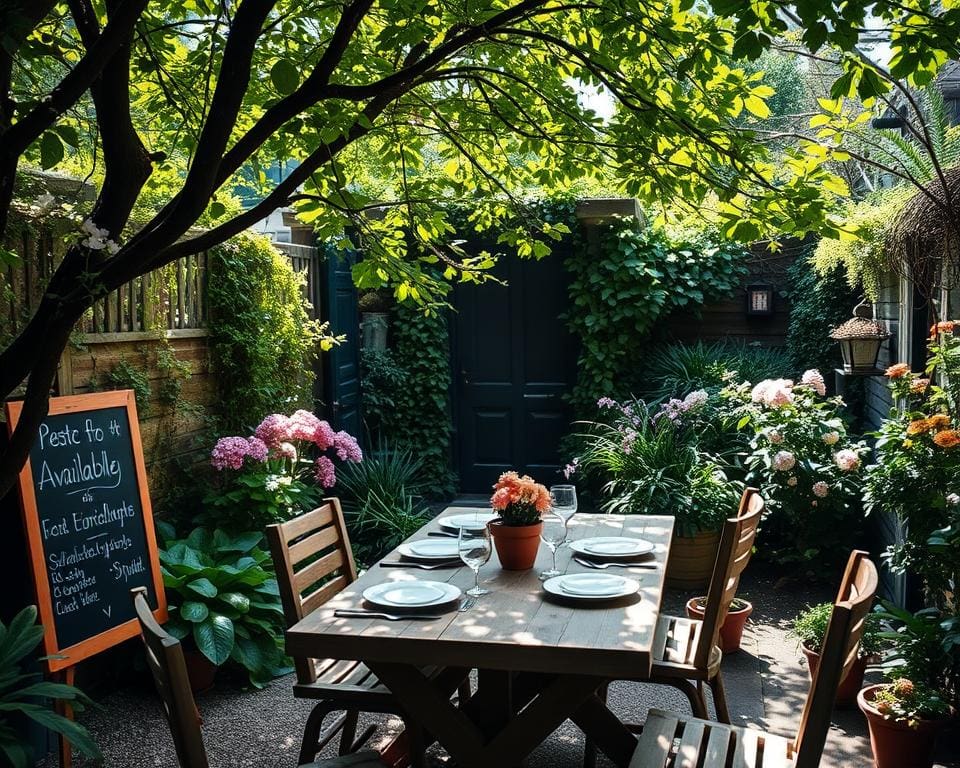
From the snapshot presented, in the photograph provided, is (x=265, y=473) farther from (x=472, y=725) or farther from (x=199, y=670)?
(x=472, y=725)

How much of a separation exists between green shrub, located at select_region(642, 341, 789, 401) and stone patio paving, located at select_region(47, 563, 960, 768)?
2.27 m

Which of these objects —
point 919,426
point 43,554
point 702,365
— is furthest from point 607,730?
point 702,365

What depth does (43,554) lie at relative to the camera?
333 centimetres

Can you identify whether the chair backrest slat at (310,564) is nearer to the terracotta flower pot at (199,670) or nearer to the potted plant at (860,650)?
the terracotta flower pot at (199,670)

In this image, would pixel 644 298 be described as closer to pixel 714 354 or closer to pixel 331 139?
pixel 714 354

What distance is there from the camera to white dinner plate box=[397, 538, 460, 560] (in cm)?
305

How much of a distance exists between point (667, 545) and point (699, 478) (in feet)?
7.28

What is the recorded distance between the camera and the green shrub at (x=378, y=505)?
580 cm

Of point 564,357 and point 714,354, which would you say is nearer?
point 714,354

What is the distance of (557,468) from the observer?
7266mm

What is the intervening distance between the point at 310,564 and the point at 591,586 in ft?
3.36

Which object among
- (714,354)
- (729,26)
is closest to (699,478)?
(714,354)

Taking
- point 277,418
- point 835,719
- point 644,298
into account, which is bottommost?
point 835,719

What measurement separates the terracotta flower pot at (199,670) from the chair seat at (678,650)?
1.88 metres
